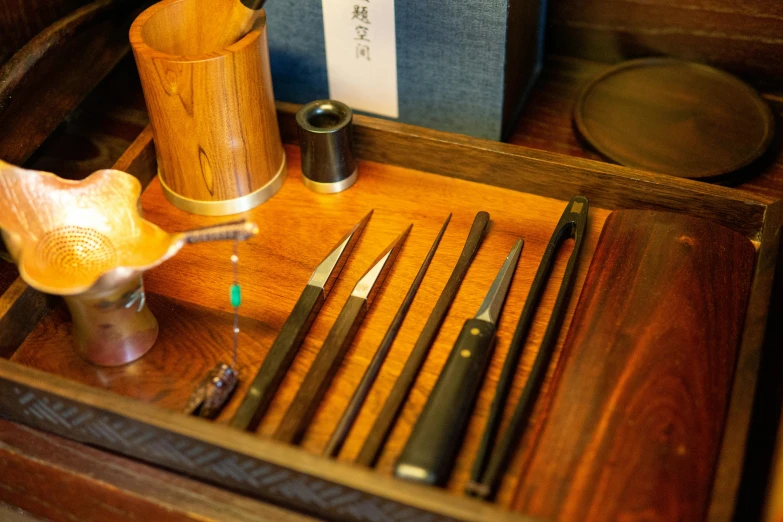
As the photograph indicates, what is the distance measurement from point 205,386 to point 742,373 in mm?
524

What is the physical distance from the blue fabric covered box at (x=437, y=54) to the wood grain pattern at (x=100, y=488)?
608 millimetres

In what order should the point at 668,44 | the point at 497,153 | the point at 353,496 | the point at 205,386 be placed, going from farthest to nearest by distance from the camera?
the point at 668,44 < the point at 497,153 < the point at 205,386 < the point at 353,496

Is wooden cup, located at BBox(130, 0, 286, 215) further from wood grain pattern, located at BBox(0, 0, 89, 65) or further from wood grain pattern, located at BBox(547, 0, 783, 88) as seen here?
wood grain pattern, located at BBox(547, 0, 783, 88)

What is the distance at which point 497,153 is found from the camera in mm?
959

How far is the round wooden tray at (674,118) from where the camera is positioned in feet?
3.33

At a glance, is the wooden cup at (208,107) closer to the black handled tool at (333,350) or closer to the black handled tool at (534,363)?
the black handled tool at (333,350)

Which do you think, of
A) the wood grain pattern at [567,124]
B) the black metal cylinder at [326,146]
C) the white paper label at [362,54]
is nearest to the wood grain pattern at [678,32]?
the wood grain pattern at [567,124]

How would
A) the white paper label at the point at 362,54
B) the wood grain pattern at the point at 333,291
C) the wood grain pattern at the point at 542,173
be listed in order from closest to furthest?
the wood grain pattern at the point at 333,291 → the wood grain pattern at the point at 542,173 → the white paper label at the point at 362,54

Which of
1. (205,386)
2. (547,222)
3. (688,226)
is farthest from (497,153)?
(205,386)

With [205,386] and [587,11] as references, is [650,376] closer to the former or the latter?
[205,386]

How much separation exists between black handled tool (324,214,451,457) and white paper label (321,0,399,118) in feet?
0.94

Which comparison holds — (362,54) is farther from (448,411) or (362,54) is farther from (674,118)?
(448,411)

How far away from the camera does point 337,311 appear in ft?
2.77

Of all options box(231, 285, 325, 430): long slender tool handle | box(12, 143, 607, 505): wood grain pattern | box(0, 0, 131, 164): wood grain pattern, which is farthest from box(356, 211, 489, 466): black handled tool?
box(0, 0, 131, 164): wood grain pattern
